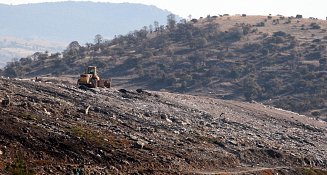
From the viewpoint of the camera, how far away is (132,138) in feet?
122

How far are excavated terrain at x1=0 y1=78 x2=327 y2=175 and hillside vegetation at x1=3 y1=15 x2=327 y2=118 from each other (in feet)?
151

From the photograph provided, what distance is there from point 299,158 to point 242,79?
76453 millimetres

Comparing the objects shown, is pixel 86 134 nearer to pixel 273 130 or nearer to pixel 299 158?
pixel 299 158

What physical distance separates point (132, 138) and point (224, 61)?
9720 centimetres

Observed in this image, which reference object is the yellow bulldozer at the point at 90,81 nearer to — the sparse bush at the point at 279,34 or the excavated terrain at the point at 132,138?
the excavated terrain at the point at 132,138

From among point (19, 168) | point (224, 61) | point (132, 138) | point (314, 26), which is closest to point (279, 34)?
point (314, 26)

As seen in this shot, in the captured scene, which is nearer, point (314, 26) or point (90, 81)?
point (90, 81)

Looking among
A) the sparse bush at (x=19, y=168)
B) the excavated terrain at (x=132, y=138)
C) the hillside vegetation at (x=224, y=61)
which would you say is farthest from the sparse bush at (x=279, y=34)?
the sparse bush at (x=19, y=168)

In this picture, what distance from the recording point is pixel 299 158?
44312 mm

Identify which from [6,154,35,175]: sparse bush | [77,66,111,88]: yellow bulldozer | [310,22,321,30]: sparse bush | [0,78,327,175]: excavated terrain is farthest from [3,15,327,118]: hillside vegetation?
[6,154,35,175]: sparse bush

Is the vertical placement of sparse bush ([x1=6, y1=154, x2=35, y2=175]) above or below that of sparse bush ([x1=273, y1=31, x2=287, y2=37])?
above

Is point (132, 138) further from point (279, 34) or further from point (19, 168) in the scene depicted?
point (279, 34)

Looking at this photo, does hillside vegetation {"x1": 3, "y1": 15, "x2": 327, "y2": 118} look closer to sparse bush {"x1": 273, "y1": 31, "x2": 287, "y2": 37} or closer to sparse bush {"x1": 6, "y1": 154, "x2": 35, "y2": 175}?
sparse bush {"x1": 273, "y1": 31, "x2": 287, "y2": 37}

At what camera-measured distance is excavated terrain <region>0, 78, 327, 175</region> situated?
3134 centimetres
